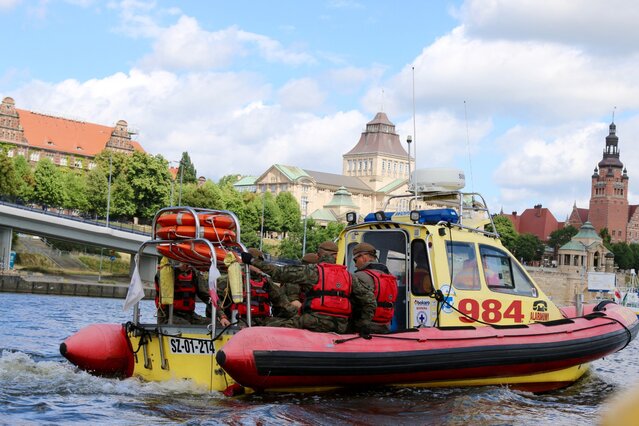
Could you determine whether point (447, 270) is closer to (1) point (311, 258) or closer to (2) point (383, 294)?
(2) point (383, 294)

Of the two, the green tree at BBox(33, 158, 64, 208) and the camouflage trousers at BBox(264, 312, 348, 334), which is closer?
the camouflage trousers at BBox(264, 312, 348, 334)

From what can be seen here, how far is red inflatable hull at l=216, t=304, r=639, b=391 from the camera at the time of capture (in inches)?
400

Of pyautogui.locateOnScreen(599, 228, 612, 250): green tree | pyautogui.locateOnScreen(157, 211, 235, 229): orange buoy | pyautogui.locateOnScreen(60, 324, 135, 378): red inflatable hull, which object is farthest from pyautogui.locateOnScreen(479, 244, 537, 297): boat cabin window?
pyautogui.locateOnScreen(599, 228, 612, 250): green tree

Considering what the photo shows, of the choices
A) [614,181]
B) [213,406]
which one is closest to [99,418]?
[213,406]

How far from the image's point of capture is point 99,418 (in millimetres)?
9672

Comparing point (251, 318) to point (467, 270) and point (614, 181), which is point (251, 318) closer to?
point (467, 270)

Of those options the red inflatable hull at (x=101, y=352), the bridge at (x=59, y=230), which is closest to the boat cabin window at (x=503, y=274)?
the red inflatable hull at (x=101, y=352)

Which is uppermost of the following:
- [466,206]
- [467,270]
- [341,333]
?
[466,206]

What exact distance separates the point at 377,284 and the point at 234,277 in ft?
5.90

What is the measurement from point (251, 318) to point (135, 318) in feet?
4.94

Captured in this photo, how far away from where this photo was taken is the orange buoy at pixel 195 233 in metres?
11.0

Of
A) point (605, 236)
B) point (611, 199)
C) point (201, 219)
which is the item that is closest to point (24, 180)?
point (201, 219)

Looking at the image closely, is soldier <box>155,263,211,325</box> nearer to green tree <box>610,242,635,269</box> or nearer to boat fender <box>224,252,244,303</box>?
boat fender <box>224,252,244,303</box>

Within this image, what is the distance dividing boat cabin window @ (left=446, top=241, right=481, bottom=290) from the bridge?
4920 cm
